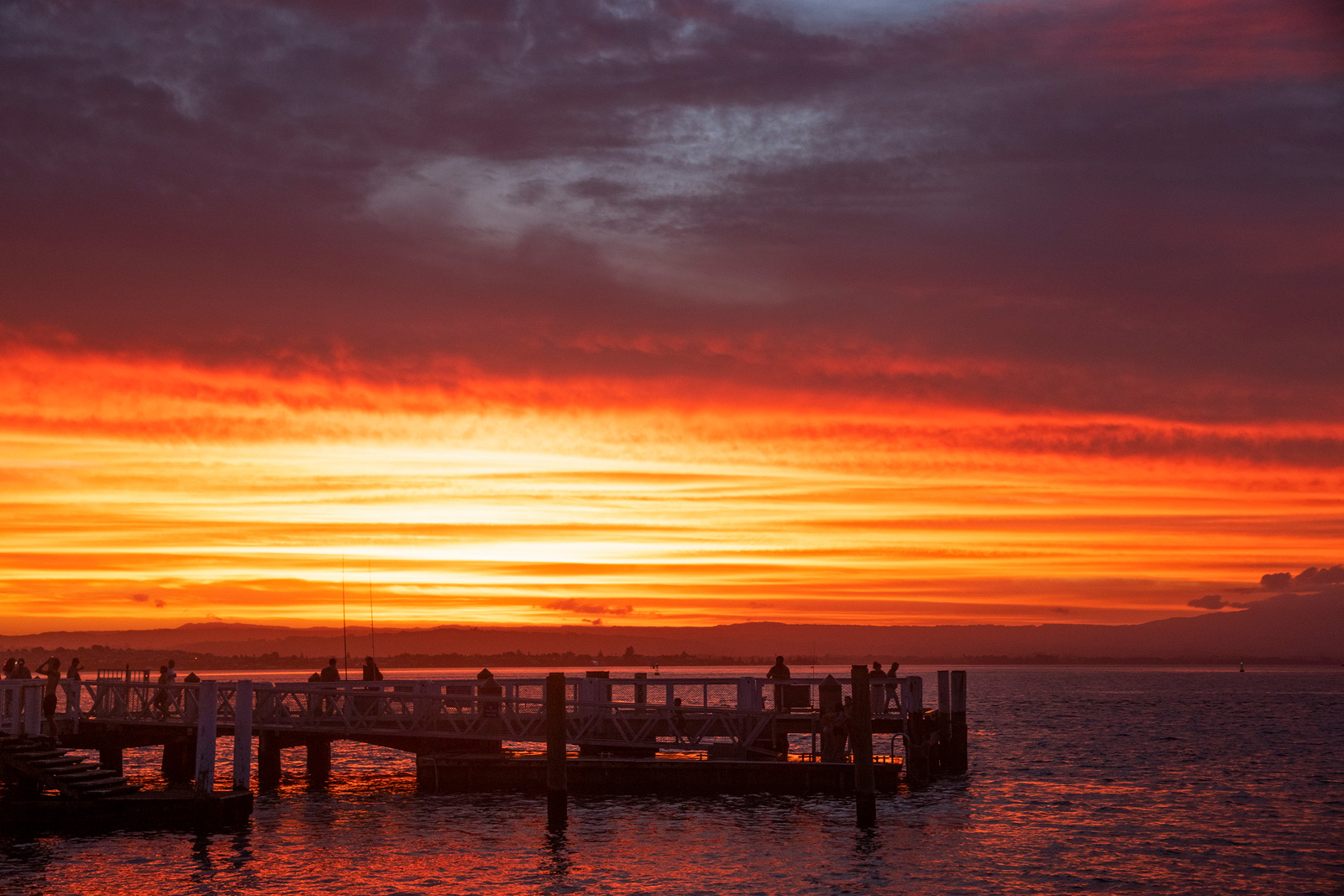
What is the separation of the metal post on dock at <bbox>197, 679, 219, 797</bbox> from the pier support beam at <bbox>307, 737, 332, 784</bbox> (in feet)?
39.1

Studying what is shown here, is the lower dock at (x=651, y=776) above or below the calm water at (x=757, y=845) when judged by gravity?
above

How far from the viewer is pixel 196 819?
30.1m

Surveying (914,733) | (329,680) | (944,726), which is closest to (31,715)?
(329,680)

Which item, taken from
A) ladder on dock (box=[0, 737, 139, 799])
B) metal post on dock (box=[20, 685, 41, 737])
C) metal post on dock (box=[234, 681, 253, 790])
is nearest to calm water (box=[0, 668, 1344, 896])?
ladder on dock (box=[0, 737, 139, 799])

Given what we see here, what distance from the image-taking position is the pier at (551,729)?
33094 mm

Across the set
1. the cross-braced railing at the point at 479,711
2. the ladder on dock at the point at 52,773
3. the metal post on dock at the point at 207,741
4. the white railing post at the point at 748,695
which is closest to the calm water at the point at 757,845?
the ladder on dock at the point at 52,773

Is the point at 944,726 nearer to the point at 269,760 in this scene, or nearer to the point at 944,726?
the point at 944,726

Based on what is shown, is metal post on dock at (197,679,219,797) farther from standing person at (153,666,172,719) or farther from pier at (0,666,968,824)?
standing person at (153,666,172,719)

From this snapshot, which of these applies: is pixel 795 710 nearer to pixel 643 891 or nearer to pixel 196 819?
pixel 643 891

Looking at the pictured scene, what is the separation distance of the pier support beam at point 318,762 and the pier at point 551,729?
1206mm

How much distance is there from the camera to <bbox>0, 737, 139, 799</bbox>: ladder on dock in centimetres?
2975

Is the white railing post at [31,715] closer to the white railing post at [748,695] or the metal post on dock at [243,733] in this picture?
the metal post on dock at [243,733]

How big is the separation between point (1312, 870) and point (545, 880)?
16.3 metres

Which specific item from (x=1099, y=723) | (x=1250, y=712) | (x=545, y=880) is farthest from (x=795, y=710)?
(x=1250, y=712)
